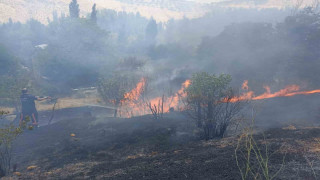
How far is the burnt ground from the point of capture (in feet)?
28.7

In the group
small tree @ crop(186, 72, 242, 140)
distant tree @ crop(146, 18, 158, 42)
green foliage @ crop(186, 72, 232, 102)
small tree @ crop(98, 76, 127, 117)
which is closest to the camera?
small tree @ crop(186, 72, 242, 140)

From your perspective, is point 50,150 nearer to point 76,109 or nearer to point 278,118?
point 76,109

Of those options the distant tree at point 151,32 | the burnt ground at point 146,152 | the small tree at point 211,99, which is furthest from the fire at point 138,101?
the distant tree at point 151,32

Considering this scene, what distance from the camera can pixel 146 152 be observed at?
12656mm

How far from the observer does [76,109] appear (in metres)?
28.0

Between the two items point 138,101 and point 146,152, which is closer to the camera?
point 146,152

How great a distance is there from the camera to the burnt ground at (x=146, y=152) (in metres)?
8.75

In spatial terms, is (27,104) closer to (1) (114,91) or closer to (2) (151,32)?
(1) (114,91)

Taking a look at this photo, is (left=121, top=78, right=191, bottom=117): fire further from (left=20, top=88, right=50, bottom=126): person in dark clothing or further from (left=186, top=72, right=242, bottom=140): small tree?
(left=20, top=88, right=50, bottom=126): person in dark clothing

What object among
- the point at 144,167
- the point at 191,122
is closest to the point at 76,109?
the point at 191,122

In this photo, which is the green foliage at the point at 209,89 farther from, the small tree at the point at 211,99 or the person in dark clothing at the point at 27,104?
the person in dark clothing at the point at 27,104

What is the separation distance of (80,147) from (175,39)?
149 ft

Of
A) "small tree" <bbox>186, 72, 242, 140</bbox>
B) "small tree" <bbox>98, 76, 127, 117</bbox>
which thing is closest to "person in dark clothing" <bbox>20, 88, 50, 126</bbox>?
"small tree" <bbox>98, 76, 127, 117</bbox>

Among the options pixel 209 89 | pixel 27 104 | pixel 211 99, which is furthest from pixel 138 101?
pixel 211 99
